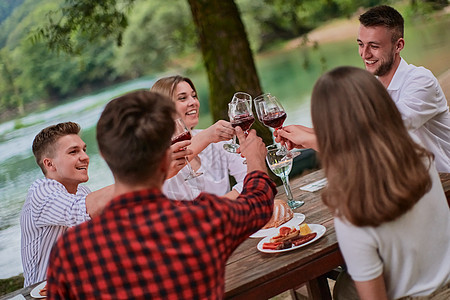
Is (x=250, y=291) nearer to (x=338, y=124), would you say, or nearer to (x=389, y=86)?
(x=338, y=124)

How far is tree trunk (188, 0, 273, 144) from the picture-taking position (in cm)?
522

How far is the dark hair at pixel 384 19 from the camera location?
9.96 feet

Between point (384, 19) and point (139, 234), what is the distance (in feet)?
6.69

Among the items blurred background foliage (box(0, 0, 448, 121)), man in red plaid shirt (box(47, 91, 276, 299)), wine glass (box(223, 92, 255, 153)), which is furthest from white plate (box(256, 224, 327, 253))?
blurred background foliage (box(0, 0, 448, 121))

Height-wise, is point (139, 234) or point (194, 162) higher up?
point (139, 234)

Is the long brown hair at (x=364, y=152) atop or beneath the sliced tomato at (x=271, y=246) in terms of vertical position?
atop

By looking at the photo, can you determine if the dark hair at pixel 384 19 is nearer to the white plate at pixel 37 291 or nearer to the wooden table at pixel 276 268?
the wooden table at pixel 276 268

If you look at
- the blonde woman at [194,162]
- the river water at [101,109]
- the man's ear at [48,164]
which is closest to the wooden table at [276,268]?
the blonde woman at [194,162]

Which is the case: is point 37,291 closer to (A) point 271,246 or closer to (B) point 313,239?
(A) point 271,246

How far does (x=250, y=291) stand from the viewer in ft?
6.69

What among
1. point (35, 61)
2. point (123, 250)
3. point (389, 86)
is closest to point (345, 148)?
point (123, 250)

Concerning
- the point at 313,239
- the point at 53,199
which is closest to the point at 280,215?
the point at 313,239

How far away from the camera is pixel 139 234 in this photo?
59.4 inches

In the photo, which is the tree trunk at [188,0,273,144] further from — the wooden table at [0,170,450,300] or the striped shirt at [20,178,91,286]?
the wooden table at [0,170,450,300]
